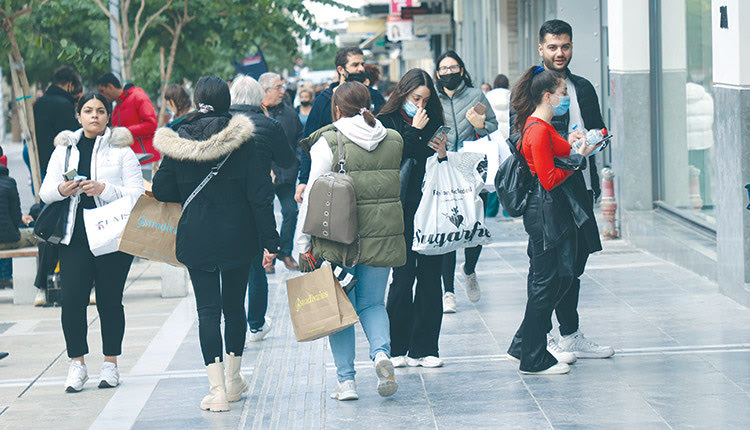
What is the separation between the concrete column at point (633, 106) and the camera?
12.3 meters

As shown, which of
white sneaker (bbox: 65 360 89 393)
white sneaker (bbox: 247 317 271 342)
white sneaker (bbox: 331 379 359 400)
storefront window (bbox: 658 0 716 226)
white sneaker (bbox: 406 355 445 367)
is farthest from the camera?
storefront window (bbox: 658 0 716 226)

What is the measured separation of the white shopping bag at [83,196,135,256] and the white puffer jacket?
0.13 metres

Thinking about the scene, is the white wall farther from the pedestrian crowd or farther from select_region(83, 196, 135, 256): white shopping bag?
select_region(83, 196, 135, 256): white shopping bag

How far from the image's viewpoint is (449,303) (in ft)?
30.1

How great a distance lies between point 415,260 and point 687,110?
5.46 meters

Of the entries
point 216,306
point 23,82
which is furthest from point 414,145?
point 23,82

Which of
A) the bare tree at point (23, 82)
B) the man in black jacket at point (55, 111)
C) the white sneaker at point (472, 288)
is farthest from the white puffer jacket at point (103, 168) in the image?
the bare tree at point (23, 82)

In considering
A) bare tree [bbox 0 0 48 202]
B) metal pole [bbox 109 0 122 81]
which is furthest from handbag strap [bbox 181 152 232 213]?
metal pole [bbox 109 0 122 81]

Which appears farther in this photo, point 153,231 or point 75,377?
point 75,377

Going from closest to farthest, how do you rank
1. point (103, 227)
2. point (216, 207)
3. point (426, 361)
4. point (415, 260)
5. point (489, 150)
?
point (216, 207) < point (103, 227) < point (415, 260) < point (426, 361) < point (489, 150)

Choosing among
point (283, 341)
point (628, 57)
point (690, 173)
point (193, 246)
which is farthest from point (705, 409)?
point (628, 57)

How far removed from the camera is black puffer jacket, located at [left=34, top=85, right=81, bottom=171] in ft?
35.1

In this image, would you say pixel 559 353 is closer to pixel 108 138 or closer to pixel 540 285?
pixel 540 285

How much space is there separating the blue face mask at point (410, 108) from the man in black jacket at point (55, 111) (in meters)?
4.82
